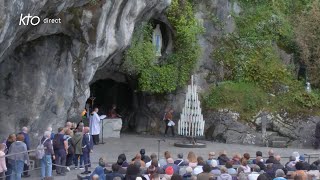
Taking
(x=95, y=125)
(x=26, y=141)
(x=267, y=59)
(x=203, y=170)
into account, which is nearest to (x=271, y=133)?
(x=267, y=59)

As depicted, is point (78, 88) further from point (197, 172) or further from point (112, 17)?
point (197, 172)

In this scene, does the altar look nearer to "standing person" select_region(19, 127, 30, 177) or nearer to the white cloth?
the white cloth

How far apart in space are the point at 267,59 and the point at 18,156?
1636 cm

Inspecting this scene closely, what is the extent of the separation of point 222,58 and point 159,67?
3155 mm

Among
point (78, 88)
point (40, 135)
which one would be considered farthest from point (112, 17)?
point (40, 135)

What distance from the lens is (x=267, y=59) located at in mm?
30250

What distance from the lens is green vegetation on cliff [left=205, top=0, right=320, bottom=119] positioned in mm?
28625

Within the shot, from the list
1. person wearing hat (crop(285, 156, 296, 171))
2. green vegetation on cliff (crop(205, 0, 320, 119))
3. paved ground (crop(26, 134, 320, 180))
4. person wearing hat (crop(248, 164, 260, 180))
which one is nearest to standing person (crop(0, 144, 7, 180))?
person wearing hat (crop(248, 164, 260, 180))

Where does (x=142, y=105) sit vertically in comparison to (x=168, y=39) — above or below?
below

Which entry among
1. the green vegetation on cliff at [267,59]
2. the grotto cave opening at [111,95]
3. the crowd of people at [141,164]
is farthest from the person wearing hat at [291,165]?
the grotto cave opening at [111,95]

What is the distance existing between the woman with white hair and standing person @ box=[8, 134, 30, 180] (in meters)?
0.73

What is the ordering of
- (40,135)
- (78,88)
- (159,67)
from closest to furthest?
(40,135)
(78,88)
(159,67)

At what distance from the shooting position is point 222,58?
30469mm

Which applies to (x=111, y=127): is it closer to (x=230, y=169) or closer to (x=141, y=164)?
(x=141, y=164)
